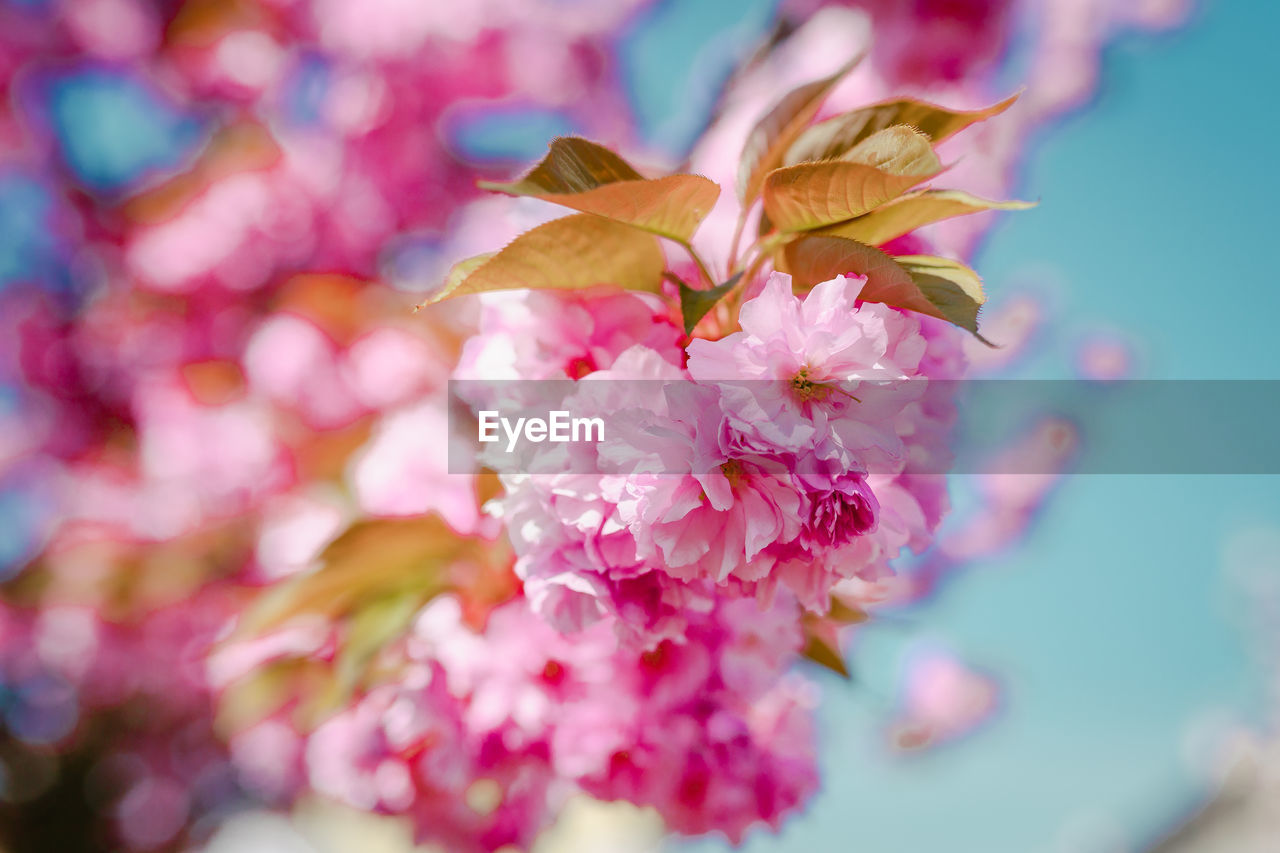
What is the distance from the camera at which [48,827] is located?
264 cm

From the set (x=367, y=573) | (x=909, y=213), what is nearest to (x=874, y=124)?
(x=909, y=213)

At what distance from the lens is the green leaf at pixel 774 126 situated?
59 centimetres

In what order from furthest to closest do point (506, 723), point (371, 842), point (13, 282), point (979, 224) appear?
1. point (371, 842)
2. point (13, 282)
3. point (979, 224)
4. point (506, 723)

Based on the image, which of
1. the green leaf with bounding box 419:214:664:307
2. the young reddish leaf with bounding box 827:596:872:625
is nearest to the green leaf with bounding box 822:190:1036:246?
the green leaf with bounding box 419:214:664:307

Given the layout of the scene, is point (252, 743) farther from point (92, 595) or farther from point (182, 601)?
point (92, 595)

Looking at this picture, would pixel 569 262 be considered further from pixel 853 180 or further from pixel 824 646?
pixel 824 646

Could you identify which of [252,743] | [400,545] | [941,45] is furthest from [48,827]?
[941,45]

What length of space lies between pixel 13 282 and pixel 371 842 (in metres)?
2.23

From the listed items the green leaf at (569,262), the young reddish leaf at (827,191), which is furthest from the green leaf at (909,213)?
the green leaf at (569,262)

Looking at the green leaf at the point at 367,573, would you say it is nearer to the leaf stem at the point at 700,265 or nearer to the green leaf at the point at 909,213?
the leaf stem at the point at 700,265

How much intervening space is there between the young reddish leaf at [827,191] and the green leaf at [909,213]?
0.02 m

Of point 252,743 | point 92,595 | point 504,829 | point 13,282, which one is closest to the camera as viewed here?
point 504,829

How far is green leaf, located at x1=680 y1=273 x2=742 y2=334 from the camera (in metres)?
0.46

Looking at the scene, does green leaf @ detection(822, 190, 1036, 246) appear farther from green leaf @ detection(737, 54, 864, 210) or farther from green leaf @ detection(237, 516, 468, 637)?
green leaf @ detection(237, 516, 468, 637)
